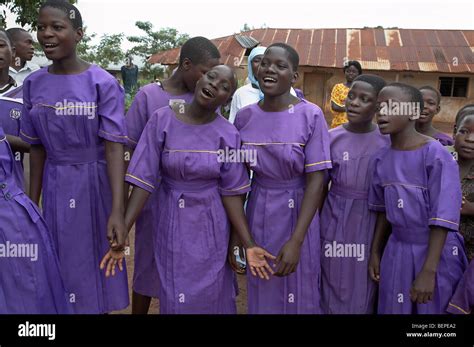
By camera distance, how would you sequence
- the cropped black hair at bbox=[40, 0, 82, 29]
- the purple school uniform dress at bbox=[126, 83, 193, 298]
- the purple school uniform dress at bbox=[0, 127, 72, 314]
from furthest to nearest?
the purple school uniform dress at bbox=[126, 83, 193, 298] < the cropped black hair at bbox=[40, 0, 82, 29] < the purple school uniform dress at bbox=[0, 127, 72, 314]

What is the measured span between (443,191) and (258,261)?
100 cm

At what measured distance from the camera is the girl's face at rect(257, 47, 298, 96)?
2.41 m

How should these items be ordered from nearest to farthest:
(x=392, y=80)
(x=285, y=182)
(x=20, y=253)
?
(x=20, y=253) < (x=285, y=182) < (x=392, y=80)

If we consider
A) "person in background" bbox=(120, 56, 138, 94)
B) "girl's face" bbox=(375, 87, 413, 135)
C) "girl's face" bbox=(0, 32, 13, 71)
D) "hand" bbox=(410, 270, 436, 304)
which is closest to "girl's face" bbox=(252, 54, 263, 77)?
"girl's face" bbox=(375, 87, 413, 135)

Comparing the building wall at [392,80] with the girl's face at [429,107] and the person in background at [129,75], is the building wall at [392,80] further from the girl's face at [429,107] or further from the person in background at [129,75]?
the girl's face at [429,107]

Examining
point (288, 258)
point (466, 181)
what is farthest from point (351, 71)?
point (288, 258)

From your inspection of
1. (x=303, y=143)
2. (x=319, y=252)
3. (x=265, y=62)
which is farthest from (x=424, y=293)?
(x=265, y=62)

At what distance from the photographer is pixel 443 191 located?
7.46 feet

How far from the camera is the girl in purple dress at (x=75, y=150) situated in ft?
7.86

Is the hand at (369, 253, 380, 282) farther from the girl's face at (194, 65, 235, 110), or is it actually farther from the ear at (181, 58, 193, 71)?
the ear at (181, 58, 193, 71)

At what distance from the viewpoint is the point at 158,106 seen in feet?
9.21

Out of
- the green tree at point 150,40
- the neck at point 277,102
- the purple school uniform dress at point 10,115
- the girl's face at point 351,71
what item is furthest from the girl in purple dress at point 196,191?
the green tree at point 150,40

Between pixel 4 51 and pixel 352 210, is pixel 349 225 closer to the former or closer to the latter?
pixel 352 210

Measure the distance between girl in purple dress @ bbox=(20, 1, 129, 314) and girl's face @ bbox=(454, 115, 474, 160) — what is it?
1.95 meters
